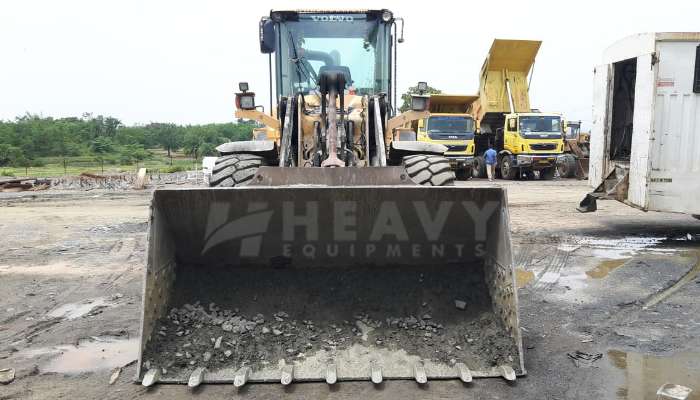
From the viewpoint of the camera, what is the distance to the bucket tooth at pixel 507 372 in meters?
3.01

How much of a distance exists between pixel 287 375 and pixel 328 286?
2.81ft

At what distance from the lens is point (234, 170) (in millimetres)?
4883

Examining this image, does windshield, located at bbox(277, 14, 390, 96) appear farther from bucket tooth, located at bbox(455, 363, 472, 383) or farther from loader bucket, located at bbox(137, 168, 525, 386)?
bucket tooth, located at bbox(455, 363, 472, 383)

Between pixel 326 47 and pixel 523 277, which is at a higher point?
pixel 326 47

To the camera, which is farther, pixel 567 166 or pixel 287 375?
pixel 567 166


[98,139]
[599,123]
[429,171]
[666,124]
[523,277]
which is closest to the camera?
[429,171]

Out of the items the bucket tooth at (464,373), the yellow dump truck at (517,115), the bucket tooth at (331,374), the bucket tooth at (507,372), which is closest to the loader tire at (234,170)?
the bucket tooth at (331,374)

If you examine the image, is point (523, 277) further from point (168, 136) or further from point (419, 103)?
point (168, 136)

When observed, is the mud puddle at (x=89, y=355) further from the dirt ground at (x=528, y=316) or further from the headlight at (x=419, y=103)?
the headlight at (x=419, y=103)

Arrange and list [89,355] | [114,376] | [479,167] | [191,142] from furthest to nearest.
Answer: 1. [191,142]
2. [479,167]
3. [89,355]
4. [114,376]

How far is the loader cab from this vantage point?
5.95 meters

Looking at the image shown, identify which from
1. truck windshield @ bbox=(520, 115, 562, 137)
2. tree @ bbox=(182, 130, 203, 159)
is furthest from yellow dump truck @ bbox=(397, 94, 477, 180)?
tree @ bbox=(182, 130, 203, 159)

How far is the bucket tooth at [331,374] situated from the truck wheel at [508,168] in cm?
1738

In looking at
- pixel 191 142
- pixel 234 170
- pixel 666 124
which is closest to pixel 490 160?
pixel 666 124
